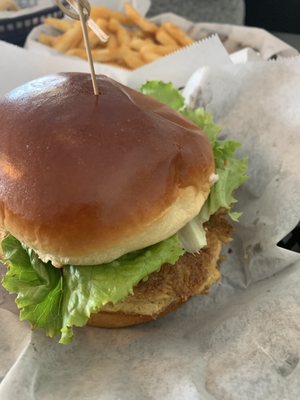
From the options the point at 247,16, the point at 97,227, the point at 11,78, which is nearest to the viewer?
the point at 97,227

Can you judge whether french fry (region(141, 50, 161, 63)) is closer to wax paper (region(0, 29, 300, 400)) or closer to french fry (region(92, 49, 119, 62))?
french fry (region(92, 49, 119, 62))

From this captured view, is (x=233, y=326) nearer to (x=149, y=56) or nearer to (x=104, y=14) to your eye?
(x=149, y=56)

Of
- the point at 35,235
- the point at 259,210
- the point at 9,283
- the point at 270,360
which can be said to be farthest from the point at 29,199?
the point at 259,210

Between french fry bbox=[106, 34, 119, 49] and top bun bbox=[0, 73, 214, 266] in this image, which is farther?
french fry bbox=[106, 34, 119, 49]

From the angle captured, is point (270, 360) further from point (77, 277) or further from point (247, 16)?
point (247, 16)

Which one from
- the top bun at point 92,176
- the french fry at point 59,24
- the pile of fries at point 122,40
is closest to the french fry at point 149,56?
the pile of fries at point 122,40

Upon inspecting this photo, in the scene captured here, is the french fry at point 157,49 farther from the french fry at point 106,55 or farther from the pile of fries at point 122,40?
the french fry at point 106,55

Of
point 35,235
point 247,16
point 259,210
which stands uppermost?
point 35,235

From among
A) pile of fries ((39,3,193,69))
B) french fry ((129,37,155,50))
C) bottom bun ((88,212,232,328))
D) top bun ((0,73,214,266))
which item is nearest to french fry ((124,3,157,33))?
pile of fries ((39,3,193,69))
